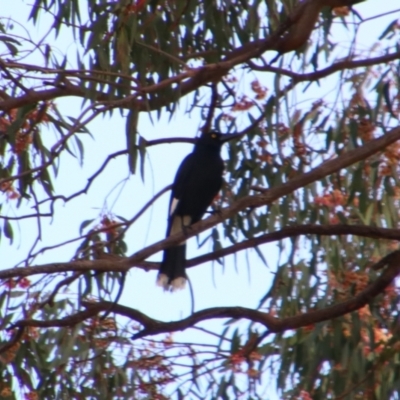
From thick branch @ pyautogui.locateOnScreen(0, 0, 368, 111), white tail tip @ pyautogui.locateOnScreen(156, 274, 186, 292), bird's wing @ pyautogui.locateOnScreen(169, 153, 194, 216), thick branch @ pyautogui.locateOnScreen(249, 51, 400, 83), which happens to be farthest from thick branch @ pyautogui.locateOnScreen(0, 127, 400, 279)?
bird's wing @ pyautogui.locateOnScreen(169, 153, 194, 216)

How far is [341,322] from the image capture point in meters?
3.45

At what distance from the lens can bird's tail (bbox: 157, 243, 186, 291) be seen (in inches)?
156

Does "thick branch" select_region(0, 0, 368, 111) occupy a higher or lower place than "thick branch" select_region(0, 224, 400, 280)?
higher

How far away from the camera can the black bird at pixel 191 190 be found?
400cm

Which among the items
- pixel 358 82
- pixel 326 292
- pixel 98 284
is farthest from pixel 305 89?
pixel 98 284

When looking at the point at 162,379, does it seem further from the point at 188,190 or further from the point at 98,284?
the point at 188,190

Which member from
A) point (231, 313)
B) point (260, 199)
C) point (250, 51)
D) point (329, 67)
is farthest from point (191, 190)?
point (260, 199)

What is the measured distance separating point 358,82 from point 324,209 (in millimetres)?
519

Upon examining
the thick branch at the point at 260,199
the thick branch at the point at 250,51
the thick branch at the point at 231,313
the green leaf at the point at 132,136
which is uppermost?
the thick branch at the point at 250,51

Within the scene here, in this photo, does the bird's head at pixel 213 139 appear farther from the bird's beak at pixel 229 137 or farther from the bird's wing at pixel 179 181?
the bird's wing at pixel 179 181

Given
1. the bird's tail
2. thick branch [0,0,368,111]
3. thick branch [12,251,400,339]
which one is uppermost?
thick branch [0,0,368,111]

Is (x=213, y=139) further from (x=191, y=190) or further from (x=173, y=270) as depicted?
(x=173, y=270)

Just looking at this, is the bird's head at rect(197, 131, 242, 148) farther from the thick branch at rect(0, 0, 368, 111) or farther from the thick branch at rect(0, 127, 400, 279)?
the thick branch at rect(0, 127, 400, 279)

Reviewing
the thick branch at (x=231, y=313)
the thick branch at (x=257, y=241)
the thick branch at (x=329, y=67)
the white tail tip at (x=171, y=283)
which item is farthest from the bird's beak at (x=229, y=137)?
the thick branch at (x=231, y=313)
